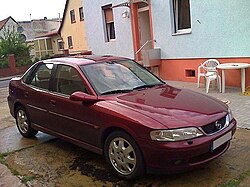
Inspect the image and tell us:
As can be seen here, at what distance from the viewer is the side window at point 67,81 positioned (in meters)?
4.52

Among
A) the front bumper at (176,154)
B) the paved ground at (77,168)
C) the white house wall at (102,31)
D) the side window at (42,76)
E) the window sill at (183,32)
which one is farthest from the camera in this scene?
the white house wall at (102,31)

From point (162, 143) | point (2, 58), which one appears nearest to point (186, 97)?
point (162, 143)

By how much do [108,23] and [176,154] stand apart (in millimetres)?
12203

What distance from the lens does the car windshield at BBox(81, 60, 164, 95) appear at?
14.4 ft

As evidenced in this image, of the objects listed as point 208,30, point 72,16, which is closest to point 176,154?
point 208,30

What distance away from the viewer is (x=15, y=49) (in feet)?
87.9

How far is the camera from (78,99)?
13.6 ft

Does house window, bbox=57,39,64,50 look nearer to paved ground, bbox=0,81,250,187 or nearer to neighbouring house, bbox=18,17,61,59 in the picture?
neighbouring house, bbox=18,17,61,59

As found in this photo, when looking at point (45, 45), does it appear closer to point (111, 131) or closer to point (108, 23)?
point (108, 23)

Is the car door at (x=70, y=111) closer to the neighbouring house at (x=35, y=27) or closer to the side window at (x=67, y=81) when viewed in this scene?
the side window at (x=67, y=81)

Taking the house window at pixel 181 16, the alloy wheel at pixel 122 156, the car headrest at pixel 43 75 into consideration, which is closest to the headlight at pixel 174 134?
the alloy wheel at pixel 122 156

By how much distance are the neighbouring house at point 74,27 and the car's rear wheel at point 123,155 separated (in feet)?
73.9

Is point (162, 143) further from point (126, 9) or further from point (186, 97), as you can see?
point (126, 9)

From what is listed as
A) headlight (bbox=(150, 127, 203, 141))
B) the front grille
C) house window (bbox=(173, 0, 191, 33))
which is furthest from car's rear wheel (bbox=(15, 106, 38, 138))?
house window (bbox=(173, 0, 191, 33))
